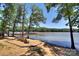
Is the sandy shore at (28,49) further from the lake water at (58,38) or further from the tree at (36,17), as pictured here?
the tree at (36,17)

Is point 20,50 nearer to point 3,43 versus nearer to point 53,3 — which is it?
point 3,43

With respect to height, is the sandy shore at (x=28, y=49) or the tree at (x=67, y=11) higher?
the tree at (x=67, y=11)

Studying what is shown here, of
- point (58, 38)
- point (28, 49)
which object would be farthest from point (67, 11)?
point (28, 49)

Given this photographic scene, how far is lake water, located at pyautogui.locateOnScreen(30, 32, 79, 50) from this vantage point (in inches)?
75.0

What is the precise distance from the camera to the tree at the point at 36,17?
1.93 m

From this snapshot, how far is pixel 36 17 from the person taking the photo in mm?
1961

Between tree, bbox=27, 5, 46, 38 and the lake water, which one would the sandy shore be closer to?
the lake water

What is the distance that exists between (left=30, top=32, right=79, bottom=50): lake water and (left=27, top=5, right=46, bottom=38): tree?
0.12m

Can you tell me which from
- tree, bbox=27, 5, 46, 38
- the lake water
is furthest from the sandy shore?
tree, bbox=27, 5, 46, 38

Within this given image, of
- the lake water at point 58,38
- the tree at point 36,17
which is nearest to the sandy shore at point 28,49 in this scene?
the lake water at point 58,38

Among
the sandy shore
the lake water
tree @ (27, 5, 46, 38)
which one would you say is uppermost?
tree @ (27, 5, 46, 38)

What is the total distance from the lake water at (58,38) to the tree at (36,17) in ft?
0.41

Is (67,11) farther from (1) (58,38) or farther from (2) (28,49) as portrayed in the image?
(2) (28,49)

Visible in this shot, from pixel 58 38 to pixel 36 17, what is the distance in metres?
0.30
